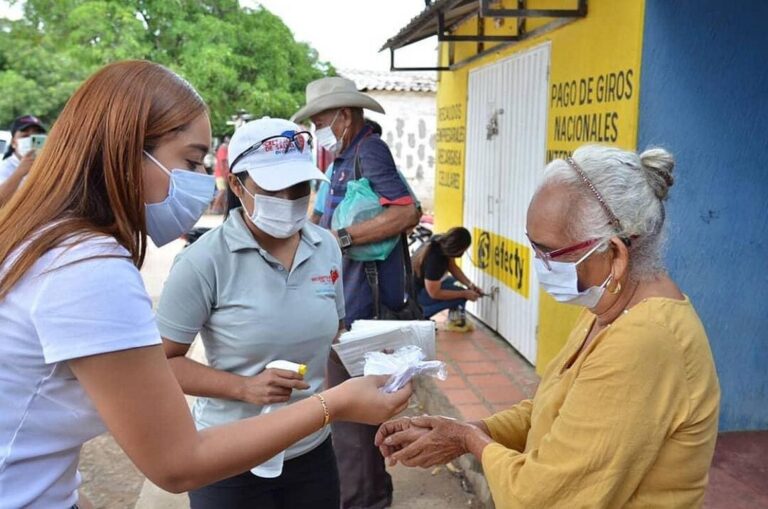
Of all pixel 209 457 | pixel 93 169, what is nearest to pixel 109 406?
pixel 209 457

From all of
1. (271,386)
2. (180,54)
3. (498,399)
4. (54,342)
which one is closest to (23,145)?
(498,399)

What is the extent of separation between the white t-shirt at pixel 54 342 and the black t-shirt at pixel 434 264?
501 cm

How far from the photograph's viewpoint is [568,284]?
5.91 feet

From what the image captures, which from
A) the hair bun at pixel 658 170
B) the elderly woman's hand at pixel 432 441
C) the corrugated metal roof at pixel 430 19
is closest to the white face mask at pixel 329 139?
the corrugated metal roof at pixel 430 19

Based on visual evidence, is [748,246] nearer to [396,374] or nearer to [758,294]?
[758,294]

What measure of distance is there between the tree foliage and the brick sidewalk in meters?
13.6

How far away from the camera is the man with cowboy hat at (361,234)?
3.60m

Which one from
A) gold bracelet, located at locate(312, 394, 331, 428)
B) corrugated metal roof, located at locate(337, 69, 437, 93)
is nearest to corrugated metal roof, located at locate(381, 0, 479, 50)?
gold bracelet, located at locate(312, 394, 331, 428)

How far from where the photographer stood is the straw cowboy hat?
12.4 feet

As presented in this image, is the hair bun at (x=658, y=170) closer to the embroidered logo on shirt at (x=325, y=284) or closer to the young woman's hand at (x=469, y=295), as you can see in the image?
the embroidered logo on shirt at (x=325, y=284)

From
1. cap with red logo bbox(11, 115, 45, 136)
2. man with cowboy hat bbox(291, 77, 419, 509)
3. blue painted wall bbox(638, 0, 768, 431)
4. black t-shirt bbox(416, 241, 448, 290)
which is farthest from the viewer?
cap with red logo bbox(11, 115, 45, 136)

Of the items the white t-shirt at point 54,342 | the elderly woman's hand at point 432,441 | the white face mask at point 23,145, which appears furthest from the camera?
the white face mask at point 23,145

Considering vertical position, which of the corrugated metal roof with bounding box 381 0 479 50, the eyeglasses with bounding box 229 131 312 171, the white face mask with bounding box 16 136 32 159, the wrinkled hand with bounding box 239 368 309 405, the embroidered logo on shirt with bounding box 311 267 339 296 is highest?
the corrugated metal roof with bounding box 381 0 479 50

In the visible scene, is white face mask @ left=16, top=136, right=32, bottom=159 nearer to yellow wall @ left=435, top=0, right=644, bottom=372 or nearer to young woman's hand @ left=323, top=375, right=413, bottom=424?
yellow wall @ left=435, top=0, right=644, bottom=372
